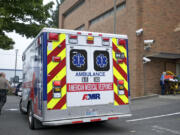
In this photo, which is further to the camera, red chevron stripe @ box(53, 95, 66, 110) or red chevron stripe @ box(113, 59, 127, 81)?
red chevron stripe @ box(113, 59, 127, 81)

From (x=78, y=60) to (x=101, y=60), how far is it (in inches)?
26.7

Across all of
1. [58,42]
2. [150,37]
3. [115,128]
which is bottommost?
[115,128]

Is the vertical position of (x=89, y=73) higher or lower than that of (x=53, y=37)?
lower

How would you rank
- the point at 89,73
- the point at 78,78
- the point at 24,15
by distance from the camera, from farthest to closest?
the point at 24,15, the point at 89,73, the point at 78,78

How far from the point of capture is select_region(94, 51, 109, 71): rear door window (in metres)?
5.99

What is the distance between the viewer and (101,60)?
6.04 metres

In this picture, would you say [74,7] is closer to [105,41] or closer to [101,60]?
[105,41]

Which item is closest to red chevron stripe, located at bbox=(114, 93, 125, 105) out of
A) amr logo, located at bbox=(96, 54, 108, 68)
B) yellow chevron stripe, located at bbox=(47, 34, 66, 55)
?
amr logo, located at bbox=(96, 54, 108, 68)

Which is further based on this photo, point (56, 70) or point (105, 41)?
point (105, 41)

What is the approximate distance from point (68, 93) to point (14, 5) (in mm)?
8494

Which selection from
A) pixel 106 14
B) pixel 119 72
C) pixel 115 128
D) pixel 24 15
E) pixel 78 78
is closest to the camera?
pixel 78 78

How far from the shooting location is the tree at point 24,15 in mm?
11938

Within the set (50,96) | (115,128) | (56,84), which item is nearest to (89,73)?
(56,84)

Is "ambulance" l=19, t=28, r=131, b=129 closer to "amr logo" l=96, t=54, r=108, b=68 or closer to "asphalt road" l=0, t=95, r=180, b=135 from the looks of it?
"amr logo" l=96, t=54, r=108, b=68
